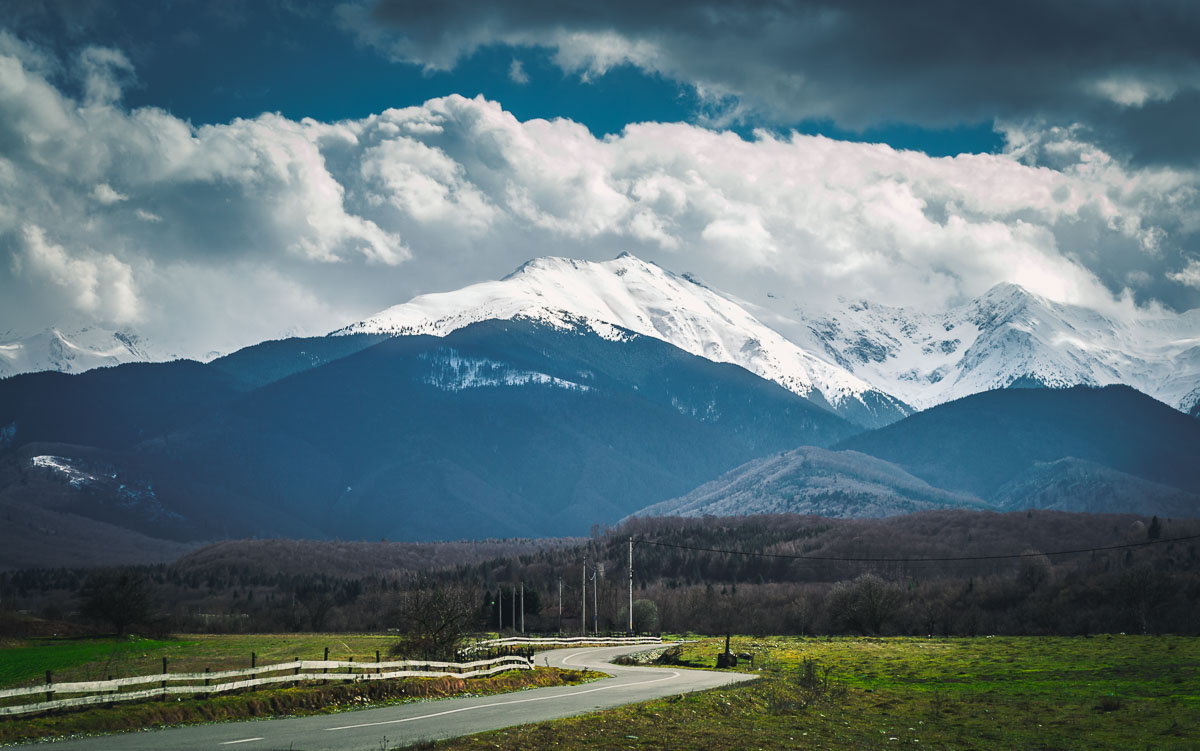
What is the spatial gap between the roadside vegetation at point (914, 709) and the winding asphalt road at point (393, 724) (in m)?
2.12

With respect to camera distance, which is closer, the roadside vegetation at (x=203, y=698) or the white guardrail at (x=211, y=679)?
the roadside vegetation at (x=203, y=698)

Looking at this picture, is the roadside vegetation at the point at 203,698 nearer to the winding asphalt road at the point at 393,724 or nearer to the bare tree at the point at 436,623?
the winding asphalt road at the point at 393,724

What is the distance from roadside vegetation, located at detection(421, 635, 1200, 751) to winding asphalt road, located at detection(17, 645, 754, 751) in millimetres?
2116

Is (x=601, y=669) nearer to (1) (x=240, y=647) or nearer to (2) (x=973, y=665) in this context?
(2) (x=973, y=665)

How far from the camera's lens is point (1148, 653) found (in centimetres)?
9219

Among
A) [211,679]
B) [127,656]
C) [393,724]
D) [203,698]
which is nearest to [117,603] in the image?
[127,656]

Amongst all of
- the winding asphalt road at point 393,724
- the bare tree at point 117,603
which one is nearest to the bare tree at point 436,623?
the winding asphalt road at point 393,724

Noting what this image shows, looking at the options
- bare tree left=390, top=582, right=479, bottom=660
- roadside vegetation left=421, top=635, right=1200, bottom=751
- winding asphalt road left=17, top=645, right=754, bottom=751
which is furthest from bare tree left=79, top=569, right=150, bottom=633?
winding asphalt road left=17, top=645, right=754, bottom=751

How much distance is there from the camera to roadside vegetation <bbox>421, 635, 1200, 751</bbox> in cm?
3750

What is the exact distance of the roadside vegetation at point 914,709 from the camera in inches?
1476

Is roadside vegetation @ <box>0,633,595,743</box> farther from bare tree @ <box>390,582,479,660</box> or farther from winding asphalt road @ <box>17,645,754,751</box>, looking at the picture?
bare tree @ <box>390,582,479,660</box>

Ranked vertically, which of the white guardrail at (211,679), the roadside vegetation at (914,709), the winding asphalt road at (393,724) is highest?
the white guardrail at (211,679)

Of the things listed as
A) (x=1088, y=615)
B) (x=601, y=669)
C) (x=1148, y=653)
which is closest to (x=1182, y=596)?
(x=1088, y=615)

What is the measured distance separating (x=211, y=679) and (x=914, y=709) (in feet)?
104
